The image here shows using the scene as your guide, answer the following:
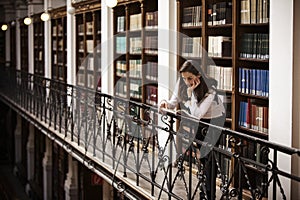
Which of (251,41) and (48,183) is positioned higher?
(251,41)

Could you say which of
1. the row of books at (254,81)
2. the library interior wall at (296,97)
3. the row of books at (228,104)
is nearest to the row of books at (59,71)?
the row of books at (228,104)

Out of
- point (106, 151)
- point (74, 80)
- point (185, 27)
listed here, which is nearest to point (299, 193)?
point (185, 27)

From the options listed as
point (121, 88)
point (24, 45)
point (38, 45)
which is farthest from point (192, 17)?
point (24, 45)

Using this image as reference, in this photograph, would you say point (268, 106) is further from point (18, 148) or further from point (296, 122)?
point (18, 148)

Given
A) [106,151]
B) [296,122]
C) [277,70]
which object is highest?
[277,70]

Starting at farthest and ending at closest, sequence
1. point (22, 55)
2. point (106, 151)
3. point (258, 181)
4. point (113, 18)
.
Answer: point (22, 55)
point (113, 18)
point (106, 151)
point (258, 181)

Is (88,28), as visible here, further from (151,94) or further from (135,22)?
(151,94)

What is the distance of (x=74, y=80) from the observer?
9844 millimetres

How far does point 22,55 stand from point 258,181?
11.9m

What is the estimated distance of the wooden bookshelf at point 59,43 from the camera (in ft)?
35.2

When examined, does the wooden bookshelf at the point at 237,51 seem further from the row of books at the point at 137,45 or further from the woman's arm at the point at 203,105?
the row of books at the point at 137,45

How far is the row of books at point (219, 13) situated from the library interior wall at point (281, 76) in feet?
2.69

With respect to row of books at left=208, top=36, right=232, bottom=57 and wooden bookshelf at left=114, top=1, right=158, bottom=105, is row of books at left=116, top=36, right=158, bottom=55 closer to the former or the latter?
wooden bookshelf at left=114, top=1, right=158, bottom=105

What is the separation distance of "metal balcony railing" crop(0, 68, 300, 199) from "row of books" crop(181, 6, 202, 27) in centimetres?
84
